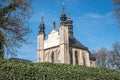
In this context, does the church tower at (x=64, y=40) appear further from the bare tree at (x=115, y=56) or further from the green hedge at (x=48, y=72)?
the green hedge at (x=48, y=72)

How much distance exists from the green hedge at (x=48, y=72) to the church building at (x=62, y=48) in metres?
59.0

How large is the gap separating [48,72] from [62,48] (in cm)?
6356

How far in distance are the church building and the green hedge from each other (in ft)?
194

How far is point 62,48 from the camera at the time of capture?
80.8 m

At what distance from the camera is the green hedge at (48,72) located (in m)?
15.6

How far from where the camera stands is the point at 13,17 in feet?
68.9

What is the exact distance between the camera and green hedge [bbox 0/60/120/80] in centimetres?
1560

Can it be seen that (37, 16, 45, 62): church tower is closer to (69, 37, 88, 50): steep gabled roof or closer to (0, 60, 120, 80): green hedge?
(69, 37, 88, 50): steep gabled roof

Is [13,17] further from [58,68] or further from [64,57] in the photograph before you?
[64,57]

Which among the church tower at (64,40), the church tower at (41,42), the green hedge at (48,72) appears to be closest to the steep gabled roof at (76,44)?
the church tower at (64,40)

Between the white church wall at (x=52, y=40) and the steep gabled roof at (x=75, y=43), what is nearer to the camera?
the white church wall at (x=52, y=40)

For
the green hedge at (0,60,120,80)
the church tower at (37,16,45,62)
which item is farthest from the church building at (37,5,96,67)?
the green hedge at (0,60,120,80)

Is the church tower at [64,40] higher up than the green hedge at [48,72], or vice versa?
the church tower at [64,40]

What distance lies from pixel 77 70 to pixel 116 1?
1068cm
